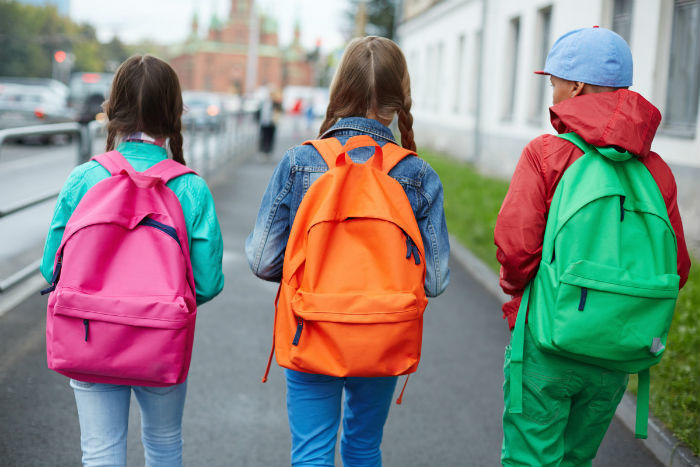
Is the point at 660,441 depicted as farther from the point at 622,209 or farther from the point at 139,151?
the point at 139,151

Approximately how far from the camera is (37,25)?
90.3 meters

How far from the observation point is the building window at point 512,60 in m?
20.1

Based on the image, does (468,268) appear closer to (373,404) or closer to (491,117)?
(373,404)

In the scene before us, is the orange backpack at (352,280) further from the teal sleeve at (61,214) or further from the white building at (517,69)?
the white building at (517,69)

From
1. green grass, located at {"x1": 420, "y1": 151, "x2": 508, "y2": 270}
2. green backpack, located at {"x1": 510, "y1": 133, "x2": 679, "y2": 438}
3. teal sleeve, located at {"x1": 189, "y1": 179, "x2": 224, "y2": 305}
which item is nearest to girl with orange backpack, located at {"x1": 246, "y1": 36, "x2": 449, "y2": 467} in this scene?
teal sleeve, located at {"x1": 189, "y1": 179, "x2": 224, "y2": 305}

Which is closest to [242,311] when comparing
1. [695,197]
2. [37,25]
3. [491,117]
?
[695,197]

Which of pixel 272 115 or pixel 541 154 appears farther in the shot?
pixel 272 115

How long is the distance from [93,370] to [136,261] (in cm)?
34

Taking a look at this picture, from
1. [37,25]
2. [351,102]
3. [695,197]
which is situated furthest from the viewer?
[37,25]

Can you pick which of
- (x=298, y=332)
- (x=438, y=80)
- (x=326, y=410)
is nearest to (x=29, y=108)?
(x=438, y=80)

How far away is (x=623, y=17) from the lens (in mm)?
13227

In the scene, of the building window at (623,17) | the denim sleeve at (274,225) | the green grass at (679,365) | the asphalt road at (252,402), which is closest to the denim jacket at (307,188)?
the denim sleeve at (274,225)

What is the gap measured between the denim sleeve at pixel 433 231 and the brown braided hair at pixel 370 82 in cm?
23

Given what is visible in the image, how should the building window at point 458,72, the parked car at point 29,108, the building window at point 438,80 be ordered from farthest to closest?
the building window at point 438,80, the building window at point 458,72, the parked car at point 29,108
